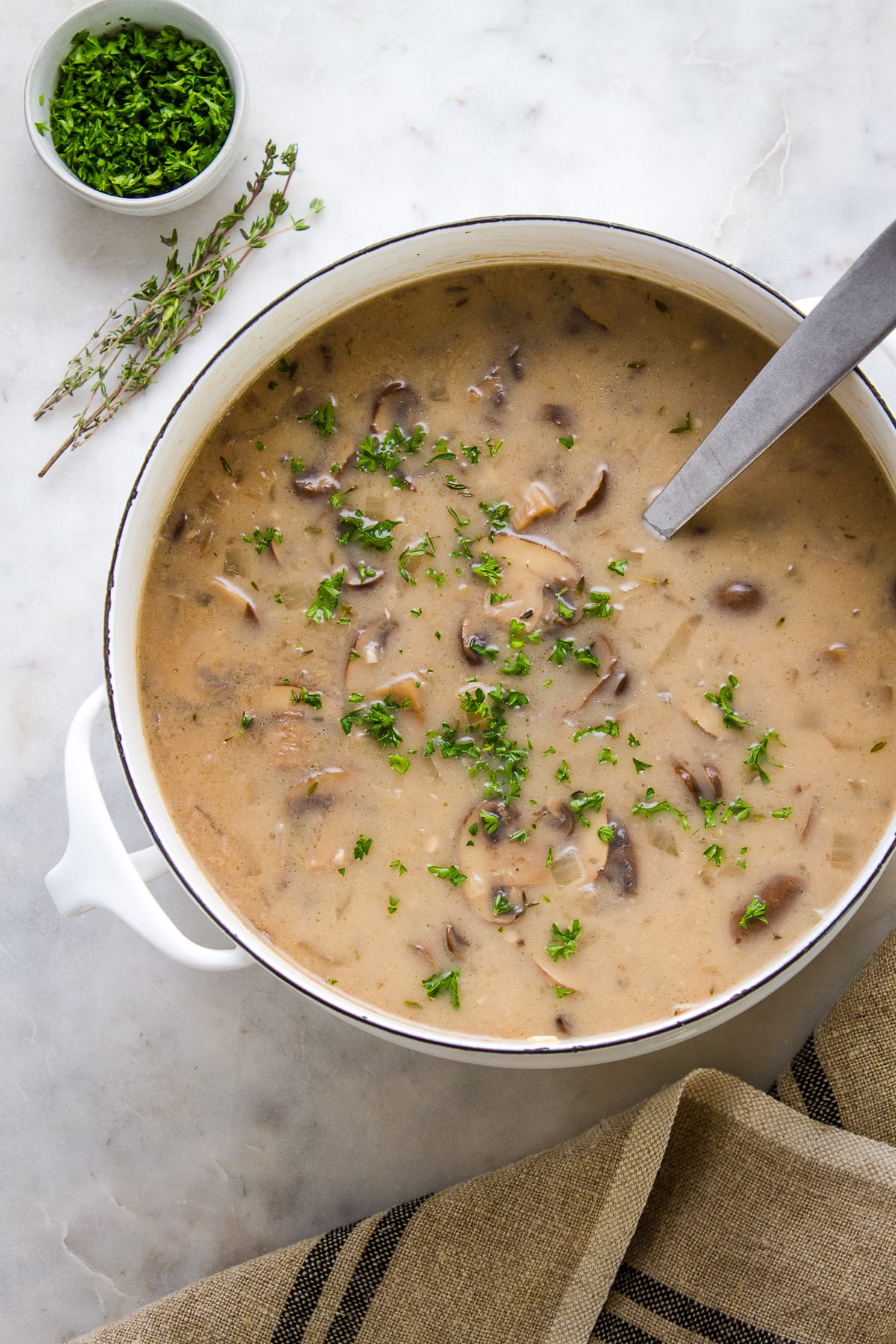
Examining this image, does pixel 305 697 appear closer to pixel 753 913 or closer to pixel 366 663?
pixel 366 663

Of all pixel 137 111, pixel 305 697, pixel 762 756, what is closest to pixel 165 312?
pixel 137 111

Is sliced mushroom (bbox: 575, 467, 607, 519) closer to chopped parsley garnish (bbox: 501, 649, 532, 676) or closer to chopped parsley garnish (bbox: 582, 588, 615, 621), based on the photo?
chopped parsley garnish (bbox: 582, 588, 615, 621)

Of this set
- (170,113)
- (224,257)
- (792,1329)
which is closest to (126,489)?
(224,257)

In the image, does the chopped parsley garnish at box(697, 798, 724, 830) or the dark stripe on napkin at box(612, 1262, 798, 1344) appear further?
the dark stripe on napkin at box(612, 1262, 798, 1344)

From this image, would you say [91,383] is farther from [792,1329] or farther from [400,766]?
[792,1329]

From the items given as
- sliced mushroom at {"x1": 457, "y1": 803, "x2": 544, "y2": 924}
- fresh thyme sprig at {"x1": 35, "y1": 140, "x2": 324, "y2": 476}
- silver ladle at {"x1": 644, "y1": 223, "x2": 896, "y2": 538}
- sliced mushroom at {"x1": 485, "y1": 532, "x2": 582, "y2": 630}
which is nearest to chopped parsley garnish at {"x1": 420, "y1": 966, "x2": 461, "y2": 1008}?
sliced mushroom at {"x1": 457, "y1": 803, "x2": 544, "y2": 924}

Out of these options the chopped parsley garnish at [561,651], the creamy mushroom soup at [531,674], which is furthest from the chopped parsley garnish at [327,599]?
the chopped parsley garnish at [561,651]
